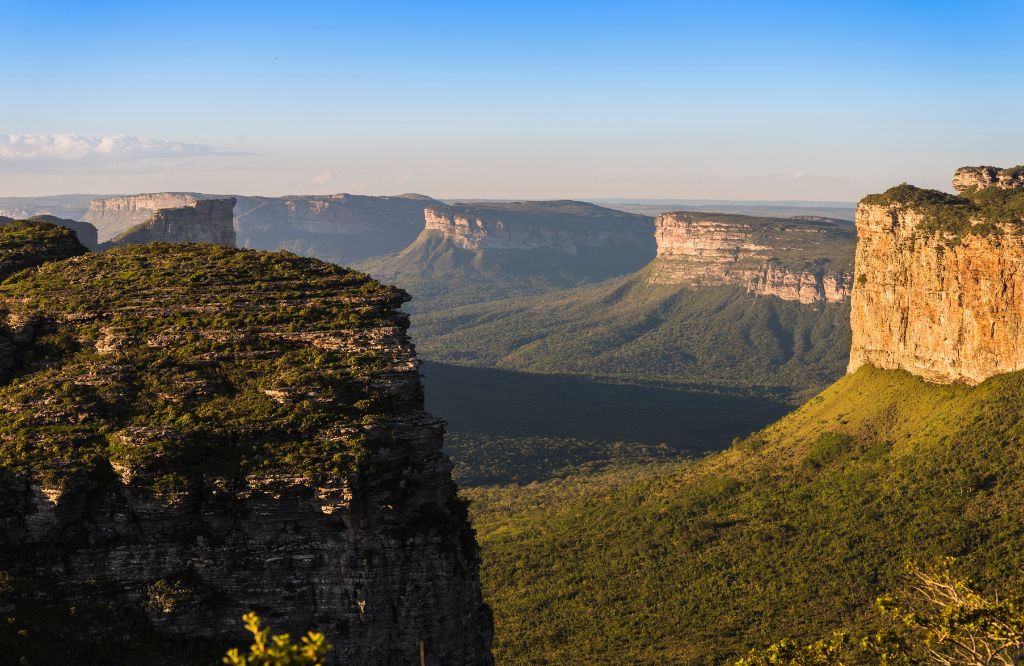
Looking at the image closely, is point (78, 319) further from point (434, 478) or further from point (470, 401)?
point (470, 401)

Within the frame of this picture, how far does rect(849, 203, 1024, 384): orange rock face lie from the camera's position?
72.3 metres

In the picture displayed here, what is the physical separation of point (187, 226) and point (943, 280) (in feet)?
261

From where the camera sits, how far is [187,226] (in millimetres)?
123500

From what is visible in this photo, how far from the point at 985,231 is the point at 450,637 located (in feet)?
174

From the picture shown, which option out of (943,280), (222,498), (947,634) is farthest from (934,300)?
(222,498)

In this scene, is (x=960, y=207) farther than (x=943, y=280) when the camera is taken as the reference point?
Yes

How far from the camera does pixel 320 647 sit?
2141 cm

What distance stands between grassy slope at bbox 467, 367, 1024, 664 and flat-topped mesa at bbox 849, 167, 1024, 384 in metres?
1.96

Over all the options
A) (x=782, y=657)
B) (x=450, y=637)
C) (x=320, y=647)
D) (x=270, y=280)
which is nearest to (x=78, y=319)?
(x=270, y=280)

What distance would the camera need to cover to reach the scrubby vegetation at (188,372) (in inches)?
1286

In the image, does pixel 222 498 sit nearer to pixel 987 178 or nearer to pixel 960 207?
pixel 960 207

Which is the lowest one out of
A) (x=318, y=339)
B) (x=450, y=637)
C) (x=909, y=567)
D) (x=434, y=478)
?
(x=450, y=637)

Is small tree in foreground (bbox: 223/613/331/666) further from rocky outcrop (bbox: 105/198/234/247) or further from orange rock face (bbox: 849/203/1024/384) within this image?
rocky outcrop (bbox: 105/198/234/247)

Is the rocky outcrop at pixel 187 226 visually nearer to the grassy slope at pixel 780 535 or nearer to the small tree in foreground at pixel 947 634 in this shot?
the grassy slope at pixel 780 535
